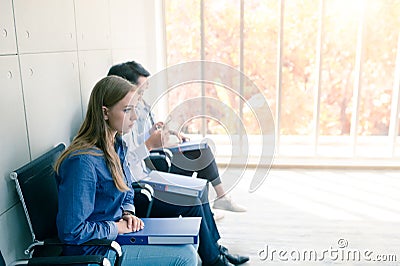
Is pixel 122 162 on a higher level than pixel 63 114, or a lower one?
lower

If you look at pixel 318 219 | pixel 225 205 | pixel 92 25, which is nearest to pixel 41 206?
pixel 92 25

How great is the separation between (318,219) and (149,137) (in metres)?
1.50

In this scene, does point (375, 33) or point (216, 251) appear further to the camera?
point (375, 33)

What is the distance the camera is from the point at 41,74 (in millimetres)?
1988

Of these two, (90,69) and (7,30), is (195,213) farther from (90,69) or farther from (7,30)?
(7,30)

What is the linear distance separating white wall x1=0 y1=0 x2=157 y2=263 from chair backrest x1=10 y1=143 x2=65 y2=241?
64 mm

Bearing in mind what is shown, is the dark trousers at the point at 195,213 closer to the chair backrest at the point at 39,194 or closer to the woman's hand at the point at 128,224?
the woman's hand at the point at 128,224

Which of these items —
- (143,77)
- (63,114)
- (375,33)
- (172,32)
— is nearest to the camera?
(63,114)

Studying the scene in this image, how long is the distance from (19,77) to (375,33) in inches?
135

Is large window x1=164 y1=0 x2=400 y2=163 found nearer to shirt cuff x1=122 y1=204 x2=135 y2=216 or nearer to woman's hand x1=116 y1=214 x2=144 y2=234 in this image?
shirt cuff x1=122 y1=204 x2=135 y2=216

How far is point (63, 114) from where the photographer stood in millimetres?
2246

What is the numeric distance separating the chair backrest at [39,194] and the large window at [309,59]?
2.56 m

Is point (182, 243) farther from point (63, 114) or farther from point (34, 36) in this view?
point (34, 36)

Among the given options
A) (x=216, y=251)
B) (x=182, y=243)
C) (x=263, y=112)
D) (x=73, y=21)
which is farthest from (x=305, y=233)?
(x=73, y=21)
